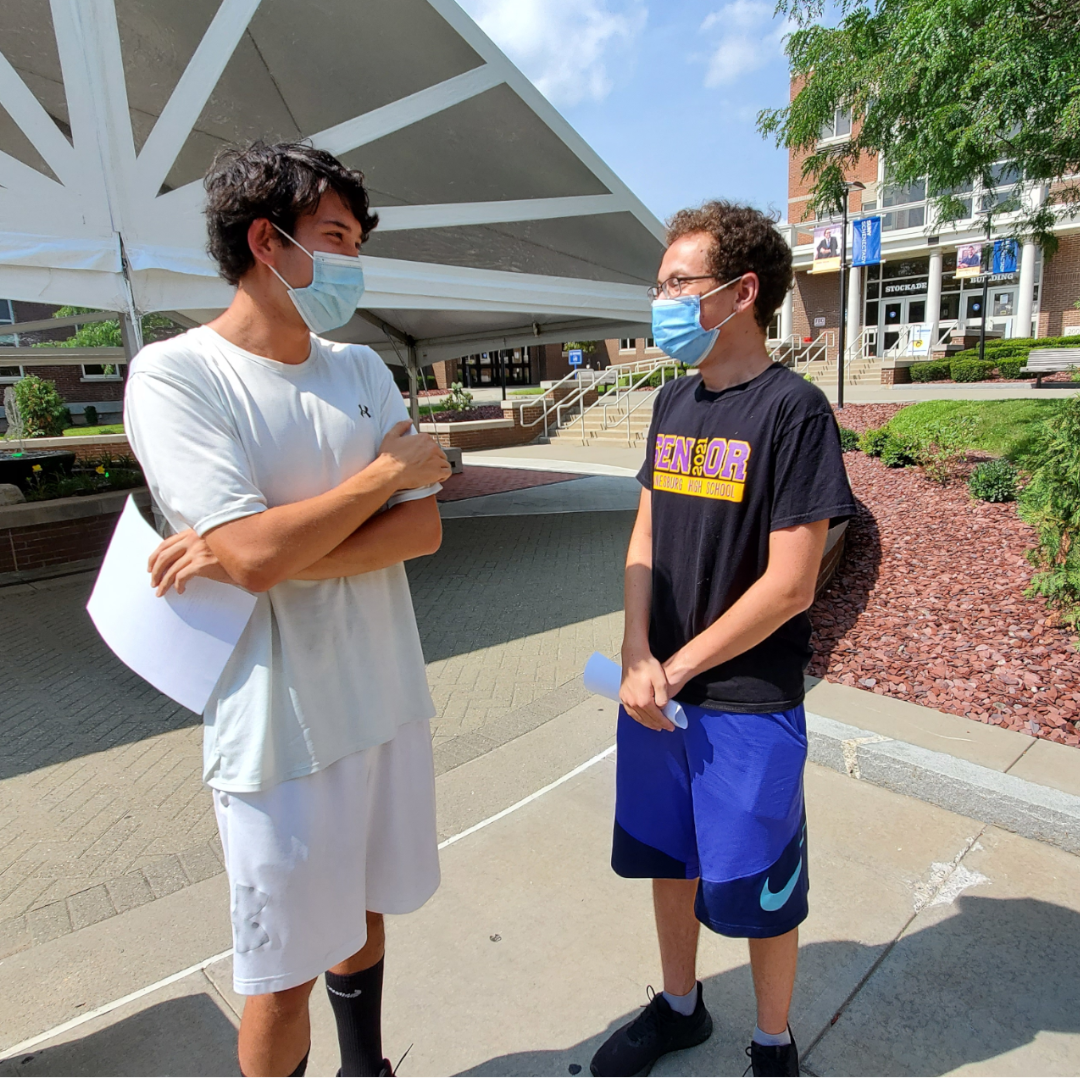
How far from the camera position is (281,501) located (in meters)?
1.47

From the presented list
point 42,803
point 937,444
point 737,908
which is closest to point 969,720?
point 737,908

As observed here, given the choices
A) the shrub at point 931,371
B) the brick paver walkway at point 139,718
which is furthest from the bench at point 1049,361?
the brick paver walkway at point 139,718

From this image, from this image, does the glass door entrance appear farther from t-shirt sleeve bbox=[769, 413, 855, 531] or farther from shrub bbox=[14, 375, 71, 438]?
t-shirt sleeve bbox=[769, 413, 855, 531]

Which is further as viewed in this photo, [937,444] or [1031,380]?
[1031,380]

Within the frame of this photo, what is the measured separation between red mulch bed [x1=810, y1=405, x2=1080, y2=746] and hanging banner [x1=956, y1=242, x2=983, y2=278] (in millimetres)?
24205

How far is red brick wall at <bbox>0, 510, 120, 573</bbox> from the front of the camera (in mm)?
7098

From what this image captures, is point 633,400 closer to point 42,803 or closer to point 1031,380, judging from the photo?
point 1031,380

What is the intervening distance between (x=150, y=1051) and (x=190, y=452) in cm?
177

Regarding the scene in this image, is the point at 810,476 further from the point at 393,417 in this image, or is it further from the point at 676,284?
the point at 393,417

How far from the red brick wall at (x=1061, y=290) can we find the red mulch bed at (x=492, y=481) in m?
25.2

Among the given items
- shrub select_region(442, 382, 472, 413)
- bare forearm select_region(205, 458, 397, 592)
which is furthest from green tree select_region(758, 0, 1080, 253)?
shrub select_region(442, 382, 472, 413)

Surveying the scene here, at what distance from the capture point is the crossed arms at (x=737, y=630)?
1.63 metres

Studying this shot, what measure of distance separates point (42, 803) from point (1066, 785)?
427 cm

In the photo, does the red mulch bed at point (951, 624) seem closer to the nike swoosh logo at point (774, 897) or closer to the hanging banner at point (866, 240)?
the nike swoosh logo at point (774, 897)
